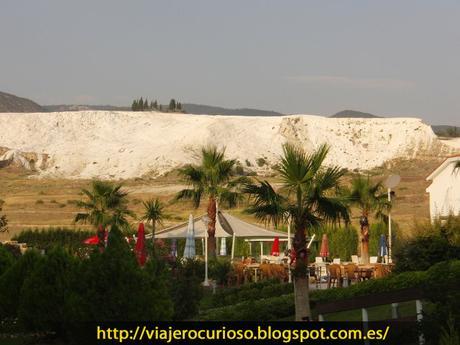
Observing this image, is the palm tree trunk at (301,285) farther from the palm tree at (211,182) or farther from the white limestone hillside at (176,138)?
the white limestone hillside at (176,138)

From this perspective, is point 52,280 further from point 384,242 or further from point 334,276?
point 384,242

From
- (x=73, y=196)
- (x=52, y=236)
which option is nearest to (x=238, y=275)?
(x=52, y=236)

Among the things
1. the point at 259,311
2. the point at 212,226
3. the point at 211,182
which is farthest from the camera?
the point at 211,182

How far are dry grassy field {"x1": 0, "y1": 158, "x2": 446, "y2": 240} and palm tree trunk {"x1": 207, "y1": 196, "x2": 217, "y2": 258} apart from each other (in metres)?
18.6

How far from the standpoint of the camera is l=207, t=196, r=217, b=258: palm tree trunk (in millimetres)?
29562

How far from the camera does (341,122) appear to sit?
116250 mm

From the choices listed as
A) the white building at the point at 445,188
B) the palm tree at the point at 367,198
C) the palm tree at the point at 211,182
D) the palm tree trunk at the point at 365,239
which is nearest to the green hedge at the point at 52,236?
the palm tree at the point at 211,182

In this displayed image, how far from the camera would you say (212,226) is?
29.5m

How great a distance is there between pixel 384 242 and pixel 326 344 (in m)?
20.9

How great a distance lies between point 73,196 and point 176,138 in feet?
109

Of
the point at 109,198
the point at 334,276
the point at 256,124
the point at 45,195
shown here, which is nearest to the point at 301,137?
the point at 256,124

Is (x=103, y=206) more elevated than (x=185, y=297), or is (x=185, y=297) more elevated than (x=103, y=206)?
(x=103, y=206)

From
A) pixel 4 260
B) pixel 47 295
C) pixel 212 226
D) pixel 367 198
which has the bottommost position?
pixel 47 295

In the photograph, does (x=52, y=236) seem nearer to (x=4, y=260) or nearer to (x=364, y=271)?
(x=364, y=271)
